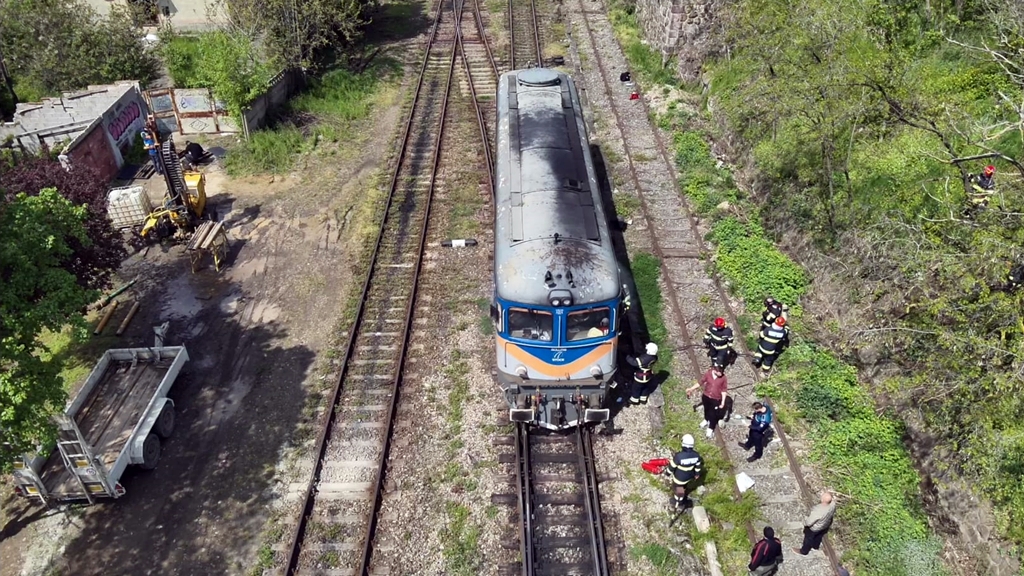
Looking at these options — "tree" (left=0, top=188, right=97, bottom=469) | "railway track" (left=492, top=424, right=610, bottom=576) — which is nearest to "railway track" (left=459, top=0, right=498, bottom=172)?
"railway track" (left=492, top=424, right=610, bottom=576)

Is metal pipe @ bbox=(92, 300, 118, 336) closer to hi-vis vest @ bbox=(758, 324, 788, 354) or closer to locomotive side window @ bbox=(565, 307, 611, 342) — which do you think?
locomotive side window @ bbox=(565, 307, 611, 342)

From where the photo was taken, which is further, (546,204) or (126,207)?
(126,207)

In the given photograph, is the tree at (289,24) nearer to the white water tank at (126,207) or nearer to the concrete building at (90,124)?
the concrete building at (90,124)

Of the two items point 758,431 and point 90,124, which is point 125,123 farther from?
point 758,431

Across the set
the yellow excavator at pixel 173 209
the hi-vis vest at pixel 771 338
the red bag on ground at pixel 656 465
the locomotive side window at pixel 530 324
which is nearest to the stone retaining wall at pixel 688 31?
the hi-vis vest at pixel 771 338

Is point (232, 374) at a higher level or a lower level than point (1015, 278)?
lower

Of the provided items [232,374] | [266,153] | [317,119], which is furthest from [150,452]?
[317,119]

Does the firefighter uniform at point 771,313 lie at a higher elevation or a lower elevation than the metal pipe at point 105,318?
higher
